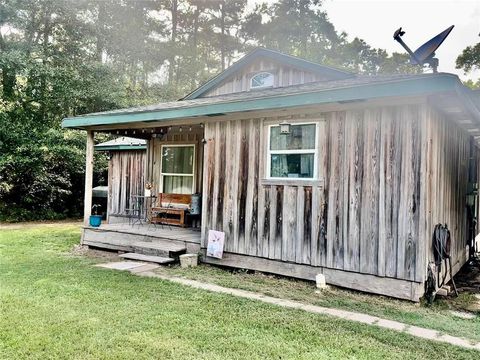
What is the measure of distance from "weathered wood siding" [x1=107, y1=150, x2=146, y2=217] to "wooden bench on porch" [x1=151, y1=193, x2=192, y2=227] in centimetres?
188

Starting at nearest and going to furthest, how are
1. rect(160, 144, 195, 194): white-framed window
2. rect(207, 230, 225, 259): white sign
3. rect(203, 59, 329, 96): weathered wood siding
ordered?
rect(207, 230, 225, 259): white sign, rect(203, 59, 329, 96): weathered wood siding, rect(160, 144, 195, 194): white-framed window

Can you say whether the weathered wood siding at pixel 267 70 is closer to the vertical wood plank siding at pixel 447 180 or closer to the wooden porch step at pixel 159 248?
the vertical wood plank siding at pixel 447 180

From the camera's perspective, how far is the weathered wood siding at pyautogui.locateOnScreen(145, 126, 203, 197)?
8656 mm

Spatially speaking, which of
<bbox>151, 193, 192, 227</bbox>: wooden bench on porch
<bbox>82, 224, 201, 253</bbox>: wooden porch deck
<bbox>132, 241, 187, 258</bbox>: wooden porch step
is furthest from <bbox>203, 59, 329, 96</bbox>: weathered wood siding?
<bbox>132, 241, 187, 258</bbox>: wooden porch step

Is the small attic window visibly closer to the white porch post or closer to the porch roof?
the porch roof

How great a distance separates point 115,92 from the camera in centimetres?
1515

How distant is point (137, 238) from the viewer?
7.18 m

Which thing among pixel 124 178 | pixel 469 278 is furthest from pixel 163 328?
pixel 124 178

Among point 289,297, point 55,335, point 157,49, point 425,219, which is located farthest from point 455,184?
point 157,49

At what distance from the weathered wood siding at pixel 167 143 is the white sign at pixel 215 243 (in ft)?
Result: 8.38

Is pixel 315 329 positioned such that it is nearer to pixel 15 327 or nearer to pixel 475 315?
pixel 475 315

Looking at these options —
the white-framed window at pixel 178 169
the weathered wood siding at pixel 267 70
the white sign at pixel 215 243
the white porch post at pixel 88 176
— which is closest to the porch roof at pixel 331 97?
the white porch post at pixel 88 176

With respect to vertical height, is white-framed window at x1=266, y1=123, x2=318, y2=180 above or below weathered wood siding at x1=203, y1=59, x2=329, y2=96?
below

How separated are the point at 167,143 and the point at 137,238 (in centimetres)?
283
